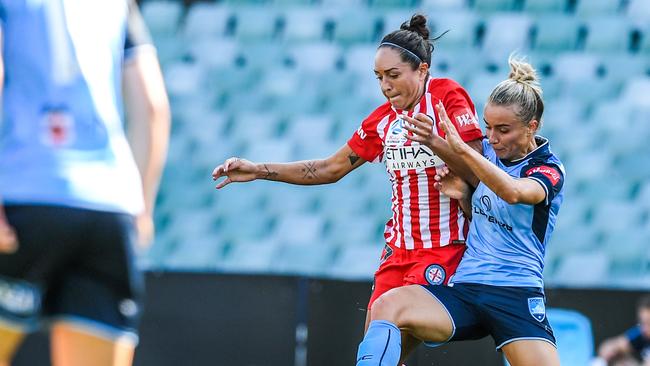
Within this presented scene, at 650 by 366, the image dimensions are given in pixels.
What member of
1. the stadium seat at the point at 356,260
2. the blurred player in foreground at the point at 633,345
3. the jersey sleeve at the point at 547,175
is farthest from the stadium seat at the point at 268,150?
the jersey sleeve at the point at 547,175

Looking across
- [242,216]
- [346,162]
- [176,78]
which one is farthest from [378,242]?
[346,162]

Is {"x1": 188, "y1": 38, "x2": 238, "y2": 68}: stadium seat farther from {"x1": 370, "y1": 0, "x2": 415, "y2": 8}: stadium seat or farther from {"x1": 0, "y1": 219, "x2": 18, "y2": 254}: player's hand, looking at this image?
{"x1": 0, "y1": 219, "x2": 18, "y2": 254}: player's hand

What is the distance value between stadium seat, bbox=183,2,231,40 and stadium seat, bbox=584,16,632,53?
2972mm

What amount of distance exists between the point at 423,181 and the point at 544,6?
15.1 feet

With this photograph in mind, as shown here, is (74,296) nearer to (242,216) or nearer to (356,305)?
(356,305)

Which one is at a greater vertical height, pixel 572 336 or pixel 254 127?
pixel 254 127

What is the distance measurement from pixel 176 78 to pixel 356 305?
289 centimetres

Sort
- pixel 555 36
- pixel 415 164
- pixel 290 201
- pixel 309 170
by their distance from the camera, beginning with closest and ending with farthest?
pixel 415 164 < pixel 309 170 < pixel 290 201 < pixel 555 36

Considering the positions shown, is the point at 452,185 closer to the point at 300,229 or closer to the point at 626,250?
the point at 300,229

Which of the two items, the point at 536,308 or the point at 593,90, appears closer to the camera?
the point at 536,308

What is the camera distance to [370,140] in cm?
428

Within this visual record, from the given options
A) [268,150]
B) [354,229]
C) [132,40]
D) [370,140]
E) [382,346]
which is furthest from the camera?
[268,150]

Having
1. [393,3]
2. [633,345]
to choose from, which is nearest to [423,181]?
[633,345]

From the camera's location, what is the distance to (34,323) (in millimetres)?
2238
